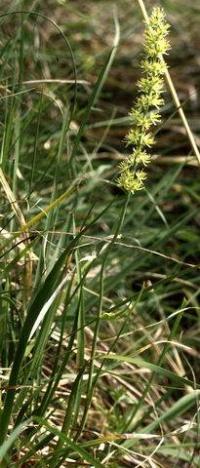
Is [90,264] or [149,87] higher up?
[149,87]

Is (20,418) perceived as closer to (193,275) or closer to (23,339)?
(23,339)

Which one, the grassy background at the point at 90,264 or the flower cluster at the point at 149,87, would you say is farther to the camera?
the grassy background at the point at 90,264

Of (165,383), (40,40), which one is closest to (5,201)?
(165,383)

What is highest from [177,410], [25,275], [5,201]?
[5,201]

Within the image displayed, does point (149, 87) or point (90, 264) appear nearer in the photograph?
point (149, 87)

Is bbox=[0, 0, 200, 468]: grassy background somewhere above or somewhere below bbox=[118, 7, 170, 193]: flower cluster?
below

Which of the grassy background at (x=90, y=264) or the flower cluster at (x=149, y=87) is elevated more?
the flower cluster at (x=149, y=87)

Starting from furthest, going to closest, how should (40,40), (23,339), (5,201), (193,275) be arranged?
(40,40)
(193,275)
(5,201)
(23,339)

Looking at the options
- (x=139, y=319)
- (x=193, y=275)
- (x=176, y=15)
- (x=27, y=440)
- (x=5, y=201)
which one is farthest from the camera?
(x=176, y=15)
